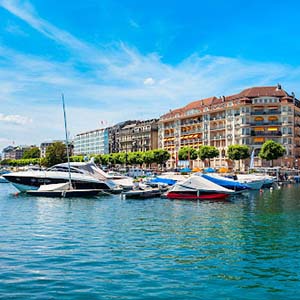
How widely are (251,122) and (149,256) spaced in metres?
109

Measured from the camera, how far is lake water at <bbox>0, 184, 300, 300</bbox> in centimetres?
1730

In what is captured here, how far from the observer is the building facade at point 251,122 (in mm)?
124375

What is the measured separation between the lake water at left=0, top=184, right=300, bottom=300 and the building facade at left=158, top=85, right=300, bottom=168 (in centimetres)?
8750

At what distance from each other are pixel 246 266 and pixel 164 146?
145m

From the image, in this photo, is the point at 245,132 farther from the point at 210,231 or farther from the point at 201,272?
the point at 201,272

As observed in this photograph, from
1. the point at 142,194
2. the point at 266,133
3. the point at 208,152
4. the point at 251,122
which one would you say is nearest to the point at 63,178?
the point at 142,194

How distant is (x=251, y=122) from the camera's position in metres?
127

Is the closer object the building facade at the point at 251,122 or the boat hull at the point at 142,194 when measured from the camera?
the boat hull at the point at 142,194

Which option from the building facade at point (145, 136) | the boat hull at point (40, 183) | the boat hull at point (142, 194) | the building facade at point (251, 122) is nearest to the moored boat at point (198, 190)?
the boat hull at point (142, 194)

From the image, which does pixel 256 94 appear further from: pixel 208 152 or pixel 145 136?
pixel 145 136

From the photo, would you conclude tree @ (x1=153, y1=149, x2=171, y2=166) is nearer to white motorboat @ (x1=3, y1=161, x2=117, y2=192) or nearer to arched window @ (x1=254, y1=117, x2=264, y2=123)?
arched window @ (x1=254, y1=117, x2=264, y2=123)

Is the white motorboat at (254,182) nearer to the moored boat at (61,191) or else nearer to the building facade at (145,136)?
the moored boat at (61,191)

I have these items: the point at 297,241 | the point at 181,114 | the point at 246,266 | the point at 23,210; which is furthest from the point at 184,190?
the point at 181,114

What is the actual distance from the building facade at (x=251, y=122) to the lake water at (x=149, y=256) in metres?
87.5
